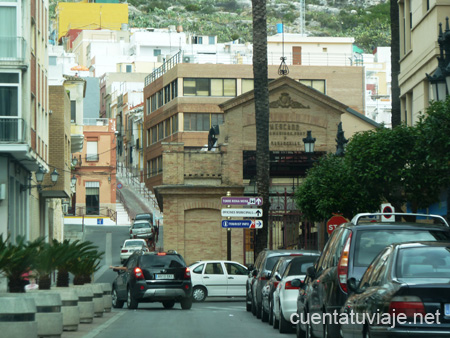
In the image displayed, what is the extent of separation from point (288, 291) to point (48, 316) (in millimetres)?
4798

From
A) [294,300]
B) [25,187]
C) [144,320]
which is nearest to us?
[294,300]

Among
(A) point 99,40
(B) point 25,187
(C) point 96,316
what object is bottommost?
(C) point 96,316

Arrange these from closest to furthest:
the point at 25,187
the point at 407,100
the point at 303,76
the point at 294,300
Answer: the point at 294,300 → the point at 407,100 → the point at 25,187 → the point at 303,76

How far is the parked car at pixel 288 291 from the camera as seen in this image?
19.5 m

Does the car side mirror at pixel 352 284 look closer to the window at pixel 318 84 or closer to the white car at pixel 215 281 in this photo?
the white car at pixel 215 281

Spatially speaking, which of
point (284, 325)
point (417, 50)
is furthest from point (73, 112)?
point (284, 325)

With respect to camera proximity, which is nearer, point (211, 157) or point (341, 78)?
point (211, 157)

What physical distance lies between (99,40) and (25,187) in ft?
377

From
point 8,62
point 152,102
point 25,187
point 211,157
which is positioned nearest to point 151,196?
point 152,102

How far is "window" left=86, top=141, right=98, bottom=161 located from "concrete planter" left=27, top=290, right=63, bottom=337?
72.8 metres

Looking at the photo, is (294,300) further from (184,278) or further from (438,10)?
(438,10)

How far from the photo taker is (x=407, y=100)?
113ft

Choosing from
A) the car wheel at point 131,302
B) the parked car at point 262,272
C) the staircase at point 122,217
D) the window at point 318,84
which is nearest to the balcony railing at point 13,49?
the car wheel at point 131,302

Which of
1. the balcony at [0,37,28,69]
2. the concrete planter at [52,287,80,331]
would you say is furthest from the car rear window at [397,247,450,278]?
the balcony at [0,37,28,69]
